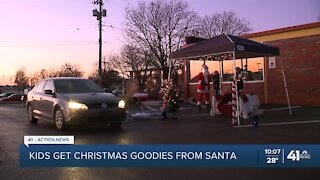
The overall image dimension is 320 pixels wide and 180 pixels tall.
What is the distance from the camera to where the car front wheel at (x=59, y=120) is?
416 inches

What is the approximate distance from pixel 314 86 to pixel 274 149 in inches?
516

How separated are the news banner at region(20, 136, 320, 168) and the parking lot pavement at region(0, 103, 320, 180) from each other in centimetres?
40

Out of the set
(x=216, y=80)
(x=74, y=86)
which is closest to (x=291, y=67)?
(x=216, y=80)

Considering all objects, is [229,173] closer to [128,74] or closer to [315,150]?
[315,150]

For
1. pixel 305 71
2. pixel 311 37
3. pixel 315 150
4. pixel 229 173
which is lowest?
pixel 229 173

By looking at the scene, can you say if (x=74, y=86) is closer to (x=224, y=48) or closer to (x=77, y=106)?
(x=77, y=106)

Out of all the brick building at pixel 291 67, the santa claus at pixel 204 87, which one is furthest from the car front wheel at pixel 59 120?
the brick building at pixel 291 67

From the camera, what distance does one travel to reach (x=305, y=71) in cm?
1755

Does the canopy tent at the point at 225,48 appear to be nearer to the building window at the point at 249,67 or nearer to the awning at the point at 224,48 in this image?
the awning at the point at 224,48

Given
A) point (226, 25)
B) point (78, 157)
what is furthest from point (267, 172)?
point (226, 25)

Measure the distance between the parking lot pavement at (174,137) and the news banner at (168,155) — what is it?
15.8 inches

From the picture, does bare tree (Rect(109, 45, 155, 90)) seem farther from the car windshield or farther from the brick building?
the car windshield

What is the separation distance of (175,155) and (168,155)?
0.12m

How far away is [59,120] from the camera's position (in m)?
10.8
